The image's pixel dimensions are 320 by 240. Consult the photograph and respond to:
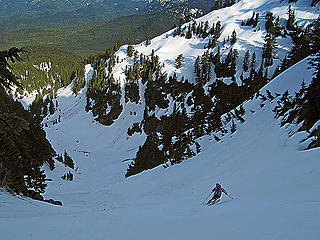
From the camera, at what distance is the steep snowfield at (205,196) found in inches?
231

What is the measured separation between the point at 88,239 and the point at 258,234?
17.0ft

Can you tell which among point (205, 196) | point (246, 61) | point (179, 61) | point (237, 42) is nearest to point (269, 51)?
point (246, 61)

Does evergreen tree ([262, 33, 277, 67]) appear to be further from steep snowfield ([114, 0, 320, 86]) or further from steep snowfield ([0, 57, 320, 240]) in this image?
steep snowfield ([0, 57, 320, 240])

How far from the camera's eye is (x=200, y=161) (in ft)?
85.7

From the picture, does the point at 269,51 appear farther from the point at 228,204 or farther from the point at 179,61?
the point at 228,204

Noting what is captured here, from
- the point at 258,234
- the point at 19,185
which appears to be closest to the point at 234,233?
the point at 258,234

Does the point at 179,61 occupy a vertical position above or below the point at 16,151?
above

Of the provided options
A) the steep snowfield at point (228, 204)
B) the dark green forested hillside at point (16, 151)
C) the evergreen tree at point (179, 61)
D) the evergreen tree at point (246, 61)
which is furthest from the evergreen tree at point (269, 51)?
the dark green forested hillside at point (16, 151)

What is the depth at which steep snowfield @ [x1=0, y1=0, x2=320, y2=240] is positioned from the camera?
5855mm

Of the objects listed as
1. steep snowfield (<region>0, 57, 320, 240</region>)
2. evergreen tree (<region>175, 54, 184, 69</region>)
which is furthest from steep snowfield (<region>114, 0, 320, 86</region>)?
steep snowfield (<region>0, 57, 320, 240</region>)

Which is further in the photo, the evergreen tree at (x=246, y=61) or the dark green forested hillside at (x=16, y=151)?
the evergreen tree at (x=246, y=61)

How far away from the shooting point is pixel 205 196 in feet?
44.5

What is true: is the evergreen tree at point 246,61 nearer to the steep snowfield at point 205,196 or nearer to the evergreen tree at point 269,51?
the evergreen tree at point 269,51

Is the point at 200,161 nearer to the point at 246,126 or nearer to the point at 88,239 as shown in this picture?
the point at 246,126
